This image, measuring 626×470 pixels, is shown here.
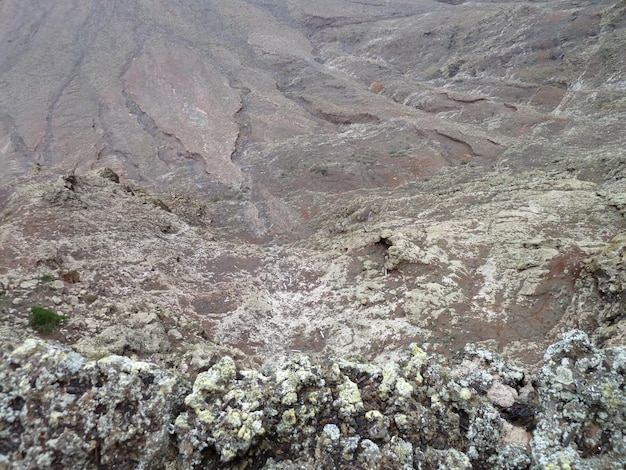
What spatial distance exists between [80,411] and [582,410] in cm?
478

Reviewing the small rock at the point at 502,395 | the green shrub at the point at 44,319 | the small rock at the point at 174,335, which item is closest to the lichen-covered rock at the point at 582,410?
the small rock at the point at 502,395

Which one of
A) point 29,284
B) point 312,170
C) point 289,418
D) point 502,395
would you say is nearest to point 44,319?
point 29,284

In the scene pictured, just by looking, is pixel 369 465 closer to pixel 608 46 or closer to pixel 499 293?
pixel 499 293

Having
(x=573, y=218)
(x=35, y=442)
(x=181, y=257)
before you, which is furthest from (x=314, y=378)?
(x=573, y=218)

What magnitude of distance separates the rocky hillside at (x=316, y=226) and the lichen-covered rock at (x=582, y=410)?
22 millimetres

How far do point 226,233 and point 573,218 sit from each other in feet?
39.6

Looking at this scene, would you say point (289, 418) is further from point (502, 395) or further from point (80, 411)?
point (502, 395)

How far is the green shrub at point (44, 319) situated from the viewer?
7.08 metres

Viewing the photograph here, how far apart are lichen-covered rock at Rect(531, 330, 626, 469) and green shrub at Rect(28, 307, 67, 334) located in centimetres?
714

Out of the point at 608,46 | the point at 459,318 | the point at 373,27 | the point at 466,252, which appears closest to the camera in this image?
the point at 459,318

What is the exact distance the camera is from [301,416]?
4473mm

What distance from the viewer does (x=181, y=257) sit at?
12914 mm

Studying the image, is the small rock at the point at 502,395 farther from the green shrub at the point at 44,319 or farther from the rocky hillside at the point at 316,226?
the green shrub at the point at 44,319

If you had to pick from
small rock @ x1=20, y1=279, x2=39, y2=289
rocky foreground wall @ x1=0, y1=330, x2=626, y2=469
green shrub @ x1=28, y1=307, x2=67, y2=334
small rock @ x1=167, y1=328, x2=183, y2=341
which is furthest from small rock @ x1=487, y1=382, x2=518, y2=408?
small rock @ x1=20, y1=279, x2=39, y2=289
